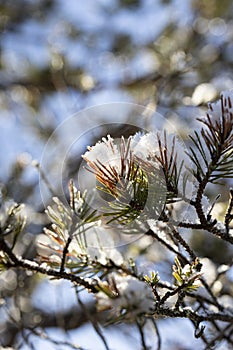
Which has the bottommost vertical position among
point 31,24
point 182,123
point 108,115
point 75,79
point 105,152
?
point 105,152

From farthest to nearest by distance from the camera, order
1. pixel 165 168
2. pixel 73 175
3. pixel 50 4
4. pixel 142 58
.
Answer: pixel 50 4 < pixel 142 58 < pixel 73 175 < pixel 165 168

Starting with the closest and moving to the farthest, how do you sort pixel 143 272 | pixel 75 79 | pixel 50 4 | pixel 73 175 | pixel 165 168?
pixel 165 168
pixel 143 272
pixel 73 175
pixel 75 79
pixel 50 4

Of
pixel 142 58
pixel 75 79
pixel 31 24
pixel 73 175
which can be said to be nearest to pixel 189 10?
pixel 142 58

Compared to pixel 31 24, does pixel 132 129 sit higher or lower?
lower

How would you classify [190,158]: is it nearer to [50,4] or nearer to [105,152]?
[105,152]

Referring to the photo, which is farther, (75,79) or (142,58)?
Result: (142,58)

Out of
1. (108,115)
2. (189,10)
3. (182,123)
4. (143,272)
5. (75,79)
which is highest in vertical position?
(189,10)

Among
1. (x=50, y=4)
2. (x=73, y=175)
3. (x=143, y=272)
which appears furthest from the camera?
(x=50, y=4)

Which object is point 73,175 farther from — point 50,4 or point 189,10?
point 50,4

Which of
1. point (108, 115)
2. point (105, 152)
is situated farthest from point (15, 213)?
point (108, 115)

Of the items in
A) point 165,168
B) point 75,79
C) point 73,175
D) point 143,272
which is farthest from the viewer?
point 75,79
